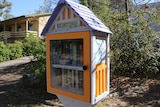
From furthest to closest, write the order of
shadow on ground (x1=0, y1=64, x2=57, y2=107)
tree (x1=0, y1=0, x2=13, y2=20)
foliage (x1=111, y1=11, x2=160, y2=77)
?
tree (x1=0, y1=0, x2=13, y2=20) → foliage (x1=111, y1=11, x2=160, y2=77) → shadow on ground (x1=0, y1=64, x2=57, y2=107)

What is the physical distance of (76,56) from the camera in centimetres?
277

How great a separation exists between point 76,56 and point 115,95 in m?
3.10

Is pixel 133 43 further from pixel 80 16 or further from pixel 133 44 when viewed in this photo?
pixel 80 16

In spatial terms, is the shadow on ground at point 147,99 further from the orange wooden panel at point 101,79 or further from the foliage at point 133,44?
the orange wooden panel at point 101,79

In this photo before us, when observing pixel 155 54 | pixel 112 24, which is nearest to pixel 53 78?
pixel 112 24

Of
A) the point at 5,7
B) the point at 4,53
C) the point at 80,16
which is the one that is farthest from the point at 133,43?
the point at 5,7

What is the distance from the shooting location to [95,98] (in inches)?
100

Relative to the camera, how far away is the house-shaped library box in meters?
2.50

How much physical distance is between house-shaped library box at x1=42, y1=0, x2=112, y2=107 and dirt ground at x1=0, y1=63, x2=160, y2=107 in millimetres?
2138

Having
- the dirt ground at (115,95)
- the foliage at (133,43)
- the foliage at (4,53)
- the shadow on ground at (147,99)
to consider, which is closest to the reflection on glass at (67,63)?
the dirt ground at (115,95)

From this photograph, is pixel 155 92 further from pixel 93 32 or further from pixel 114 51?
pixel 93 32

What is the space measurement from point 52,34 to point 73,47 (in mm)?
391

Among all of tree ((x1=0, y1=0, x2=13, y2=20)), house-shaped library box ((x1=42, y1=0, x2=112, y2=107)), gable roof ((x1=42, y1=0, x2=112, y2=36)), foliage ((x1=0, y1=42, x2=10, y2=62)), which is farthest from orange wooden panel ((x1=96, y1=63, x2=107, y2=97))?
tree ((x1=0, y1=0, x2=13, y2=20))

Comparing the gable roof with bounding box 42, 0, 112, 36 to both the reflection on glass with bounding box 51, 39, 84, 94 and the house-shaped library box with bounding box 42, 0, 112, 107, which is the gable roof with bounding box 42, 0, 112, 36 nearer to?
the house-shaped library box with bounding box 42, 0, 112, 107
